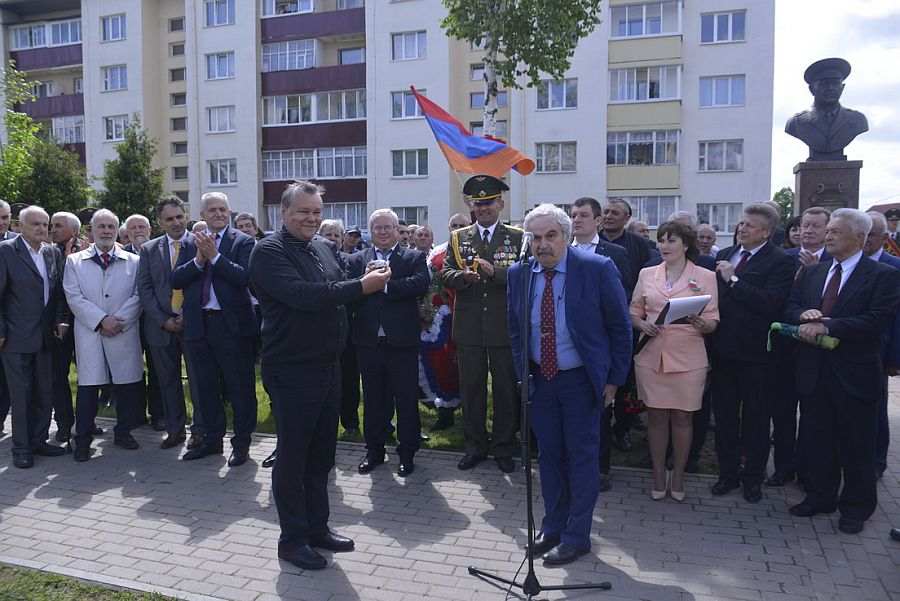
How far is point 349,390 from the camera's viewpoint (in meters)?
7.33

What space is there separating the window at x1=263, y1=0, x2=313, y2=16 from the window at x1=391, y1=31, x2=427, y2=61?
5.70m

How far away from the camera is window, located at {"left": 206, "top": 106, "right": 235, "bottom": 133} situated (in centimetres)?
3631

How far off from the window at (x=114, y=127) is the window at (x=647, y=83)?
2749 centimetres

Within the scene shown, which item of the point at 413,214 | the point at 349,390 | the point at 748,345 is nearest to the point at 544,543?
the point at 748,345

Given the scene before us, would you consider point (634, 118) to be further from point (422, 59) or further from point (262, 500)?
point (262, 500)

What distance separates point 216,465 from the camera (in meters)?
6.23

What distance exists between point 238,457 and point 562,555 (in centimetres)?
328

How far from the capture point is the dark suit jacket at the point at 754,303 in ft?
17.0

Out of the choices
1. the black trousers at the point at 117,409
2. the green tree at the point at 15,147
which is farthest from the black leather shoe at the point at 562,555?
the green tree at the point at 15,147

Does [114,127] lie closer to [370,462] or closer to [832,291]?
[370,462]

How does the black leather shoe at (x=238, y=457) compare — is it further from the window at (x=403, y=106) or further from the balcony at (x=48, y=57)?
the balcony at (x=48, y=57)

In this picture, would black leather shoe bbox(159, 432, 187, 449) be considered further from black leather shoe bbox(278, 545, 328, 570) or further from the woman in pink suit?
the woman in pink suit

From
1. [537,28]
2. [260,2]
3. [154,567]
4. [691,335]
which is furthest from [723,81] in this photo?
[154,567]

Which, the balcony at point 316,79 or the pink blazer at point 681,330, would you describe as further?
the balcony at point 316,79
